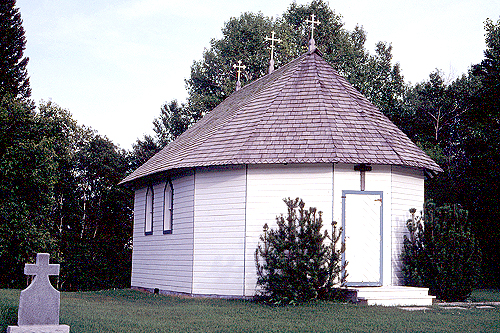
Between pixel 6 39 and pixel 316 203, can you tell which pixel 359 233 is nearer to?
pixel 316 203

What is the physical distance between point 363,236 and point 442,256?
6.90 ft

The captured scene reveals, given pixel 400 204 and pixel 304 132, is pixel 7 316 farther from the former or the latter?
pixel 400 204

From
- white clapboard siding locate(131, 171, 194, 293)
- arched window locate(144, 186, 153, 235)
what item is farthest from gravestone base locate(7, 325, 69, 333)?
arched window locate(144, 186, 153, 235)

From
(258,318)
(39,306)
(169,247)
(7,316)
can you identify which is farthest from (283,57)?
(39,306)

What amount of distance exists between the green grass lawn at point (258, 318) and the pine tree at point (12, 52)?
22.5m

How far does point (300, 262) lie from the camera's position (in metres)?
14.6

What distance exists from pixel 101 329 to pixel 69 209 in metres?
31.0

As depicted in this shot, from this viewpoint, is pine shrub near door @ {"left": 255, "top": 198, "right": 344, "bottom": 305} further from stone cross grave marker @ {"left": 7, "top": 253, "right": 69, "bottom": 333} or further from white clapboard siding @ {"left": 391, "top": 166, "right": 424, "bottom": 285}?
stone cross grave marker @ {"left": 7, "top": 253, "right": 69, "bottom": 333}

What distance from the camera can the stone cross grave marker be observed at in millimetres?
8852

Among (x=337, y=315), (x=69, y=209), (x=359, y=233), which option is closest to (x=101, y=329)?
(x=337, y=315)

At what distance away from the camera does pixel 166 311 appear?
13.2 meters

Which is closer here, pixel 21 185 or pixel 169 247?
pixel 169 247

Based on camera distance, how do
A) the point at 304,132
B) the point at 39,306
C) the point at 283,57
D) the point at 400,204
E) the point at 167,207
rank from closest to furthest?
the point at 39,306, the point at 304,132, the point at 400,204, the point at 167,207, the point at 283,57

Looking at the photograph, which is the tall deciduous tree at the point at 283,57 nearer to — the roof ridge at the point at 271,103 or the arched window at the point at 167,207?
the roof ridge at the point at 271,103
